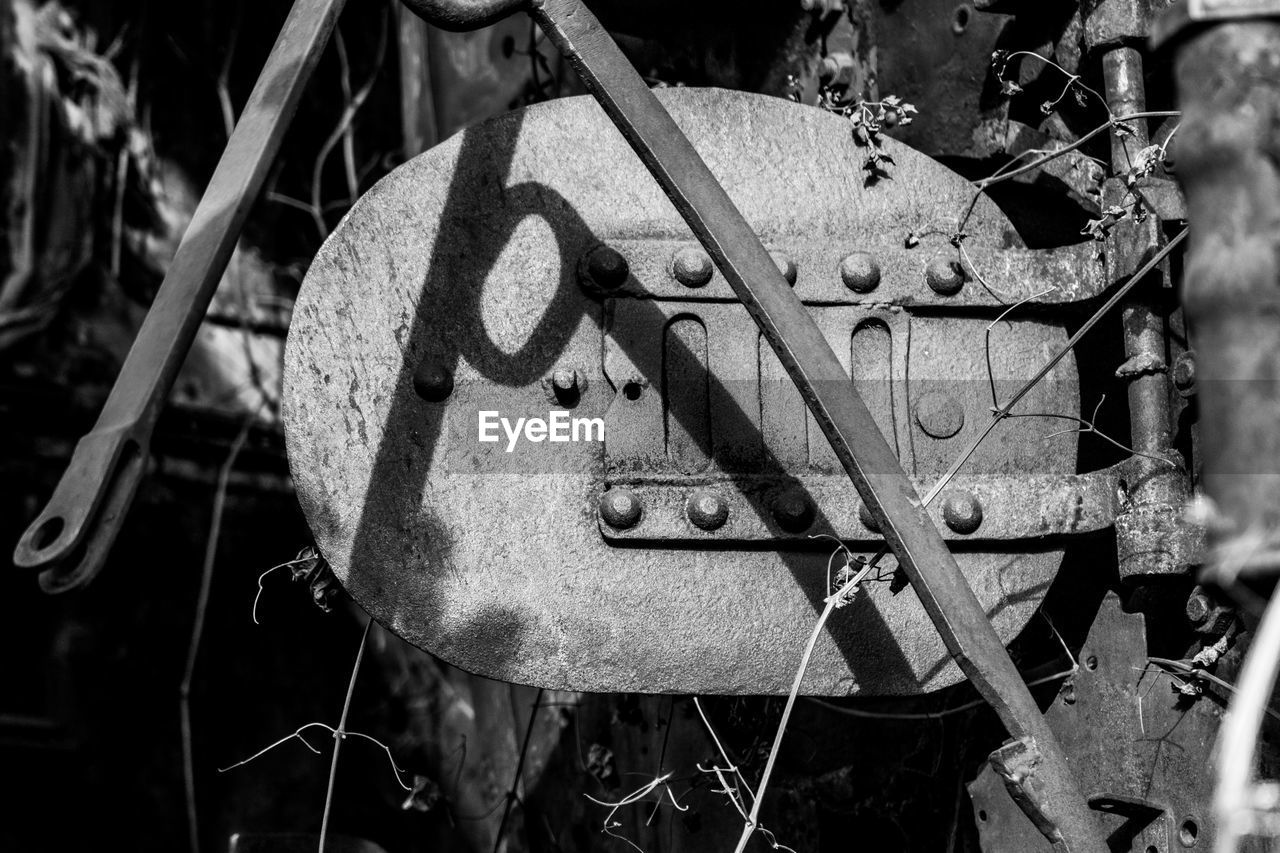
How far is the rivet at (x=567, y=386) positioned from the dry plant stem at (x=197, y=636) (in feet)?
7.15

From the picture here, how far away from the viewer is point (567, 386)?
5.92ft

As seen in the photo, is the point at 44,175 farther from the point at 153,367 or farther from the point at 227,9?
the point at 153,367

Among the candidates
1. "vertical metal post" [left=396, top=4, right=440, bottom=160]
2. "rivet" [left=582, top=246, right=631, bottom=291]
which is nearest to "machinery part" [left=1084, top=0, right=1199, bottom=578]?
"rivet" [left=582, top=246, right=631, bottom=291]

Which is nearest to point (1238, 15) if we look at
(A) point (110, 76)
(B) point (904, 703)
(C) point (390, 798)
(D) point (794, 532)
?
(D) point (794, 532)

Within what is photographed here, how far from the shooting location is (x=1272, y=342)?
0.96m

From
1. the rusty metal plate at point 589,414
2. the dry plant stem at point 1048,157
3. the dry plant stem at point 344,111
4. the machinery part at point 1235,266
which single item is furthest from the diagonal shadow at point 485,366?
the dry plant stem at point 344,111

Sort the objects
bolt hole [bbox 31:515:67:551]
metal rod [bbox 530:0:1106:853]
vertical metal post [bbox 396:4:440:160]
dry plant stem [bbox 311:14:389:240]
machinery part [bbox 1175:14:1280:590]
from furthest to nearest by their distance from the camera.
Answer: dry plant stem [bbox 311:14:389:240] → vertical metal post [bbox 396:4:440:160] → metal rod [bbox 530:0:1106:853] → bolt hole [bbox 31:515:67:551] → machinery part [bbox 1175:14:1280:590]

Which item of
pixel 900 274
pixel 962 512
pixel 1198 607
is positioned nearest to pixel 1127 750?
pixel 1198 607

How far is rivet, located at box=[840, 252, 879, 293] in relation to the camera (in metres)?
1.89

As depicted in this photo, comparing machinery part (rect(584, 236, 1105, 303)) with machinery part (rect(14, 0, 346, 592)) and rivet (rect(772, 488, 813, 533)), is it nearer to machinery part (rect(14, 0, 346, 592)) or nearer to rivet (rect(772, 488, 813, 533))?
rivet (rect(772, 488, 813, 533))

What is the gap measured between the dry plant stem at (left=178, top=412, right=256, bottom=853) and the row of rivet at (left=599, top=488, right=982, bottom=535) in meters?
2.22

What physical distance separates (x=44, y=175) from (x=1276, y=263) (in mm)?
3527

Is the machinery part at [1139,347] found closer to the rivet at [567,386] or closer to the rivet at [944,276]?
the rivet at [944,276]

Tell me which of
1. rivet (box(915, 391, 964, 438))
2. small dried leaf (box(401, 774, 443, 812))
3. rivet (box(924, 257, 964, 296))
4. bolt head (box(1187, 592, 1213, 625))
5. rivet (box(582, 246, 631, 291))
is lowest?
small dried leaf (box(401, 774, 443, 812))
